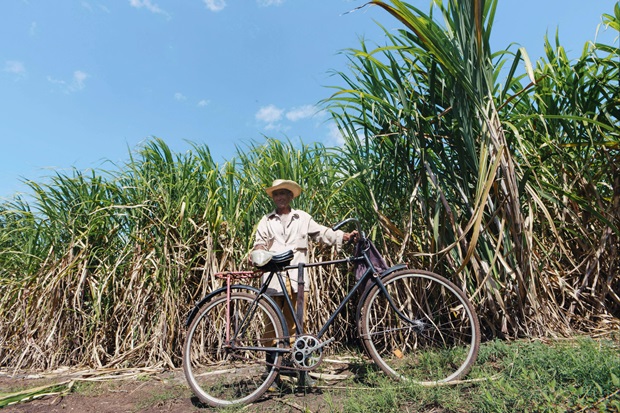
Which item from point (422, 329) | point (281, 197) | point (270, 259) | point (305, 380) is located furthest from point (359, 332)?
point (281, 197)

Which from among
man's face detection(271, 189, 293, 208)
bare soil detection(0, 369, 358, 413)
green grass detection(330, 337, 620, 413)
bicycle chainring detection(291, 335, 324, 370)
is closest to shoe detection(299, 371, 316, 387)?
bare soil detection(0, 369, 358, 413)

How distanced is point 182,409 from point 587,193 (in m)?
3.19

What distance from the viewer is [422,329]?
7.73ft

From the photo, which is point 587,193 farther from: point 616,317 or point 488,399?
point 488,399

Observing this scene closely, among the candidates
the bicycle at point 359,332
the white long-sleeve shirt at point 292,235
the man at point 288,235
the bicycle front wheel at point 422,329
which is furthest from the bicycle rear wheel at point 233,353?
the bicycle front wheel at point 422,329

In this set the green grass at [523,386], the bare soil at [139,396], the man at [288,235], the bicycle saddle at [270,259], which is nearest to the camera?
the green grass at [523,386]

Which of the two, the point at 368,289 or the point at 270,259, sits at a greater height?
the point at 270,259

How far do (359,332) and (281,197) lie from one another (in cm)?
109

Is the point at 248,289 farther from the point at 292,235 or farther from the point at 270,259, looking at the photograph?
the point at 292,235

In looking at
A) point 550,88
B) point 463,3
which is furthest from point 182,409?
point 550,88

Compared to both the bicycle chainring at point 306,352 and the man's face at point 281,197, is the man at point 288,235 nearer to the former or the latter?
the man's face at point 281,197

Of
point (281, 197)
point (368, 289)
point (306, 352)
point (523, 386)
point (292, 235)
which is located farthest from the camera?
point (281, 197)

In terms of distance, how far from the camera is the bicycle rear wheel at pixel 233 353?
2.35m

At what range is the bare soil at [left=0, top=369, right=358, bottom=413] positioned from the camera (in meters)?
2.28
